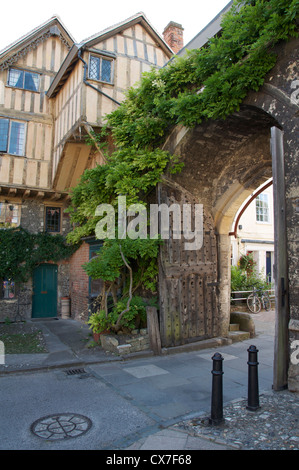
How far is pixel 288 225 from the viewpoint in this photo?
15.1 ft

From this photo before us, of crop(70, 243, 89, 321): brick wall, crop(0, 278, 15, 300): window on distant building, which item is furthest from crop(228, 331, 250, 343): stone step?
crop(0, 278, 15, 300): window on distant building

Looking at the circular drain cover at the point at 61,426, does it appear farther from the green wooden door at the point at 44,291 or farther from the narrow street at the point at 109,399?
the green wooden door at the point at 44,291

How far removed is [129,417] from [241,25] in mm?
5976

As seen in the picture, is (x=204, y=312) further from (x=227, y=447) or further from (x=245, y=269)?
(x=245, y=269)

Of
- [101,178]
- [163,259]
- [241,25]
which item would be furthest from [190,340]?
[241,25]

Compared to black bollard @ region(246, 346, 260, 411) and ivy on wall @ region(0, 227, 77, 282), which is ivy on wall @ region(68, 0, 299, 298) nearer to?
ivy on wall @ region(0, 227, 77, 282)

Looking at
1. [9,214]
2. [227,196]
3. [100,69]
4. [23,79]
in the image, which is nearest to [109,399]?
[227,196]

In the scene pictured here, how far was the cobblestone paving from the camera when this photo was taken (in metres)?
3.13

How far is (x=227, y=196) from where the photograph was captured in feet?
26.1

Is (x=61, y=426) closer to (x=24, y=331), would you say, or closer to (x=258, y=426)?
(x=258, y=426)

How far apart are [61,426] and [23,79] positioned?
476 inches

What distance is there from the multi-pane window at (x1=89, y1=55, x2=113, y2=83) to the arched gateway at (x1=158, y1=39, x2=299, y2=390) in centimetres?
404

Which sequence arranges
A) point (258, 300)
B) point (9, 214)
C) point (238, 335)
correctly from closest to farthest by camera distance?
point (238, 335)
point (258, 300)
point (9, 214)

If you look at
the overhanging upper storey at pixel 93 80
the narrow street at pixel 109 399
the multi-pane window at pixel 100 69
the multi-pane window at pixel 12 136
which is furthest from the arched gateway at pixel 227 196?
the multi-pane window at pixel 12 136
